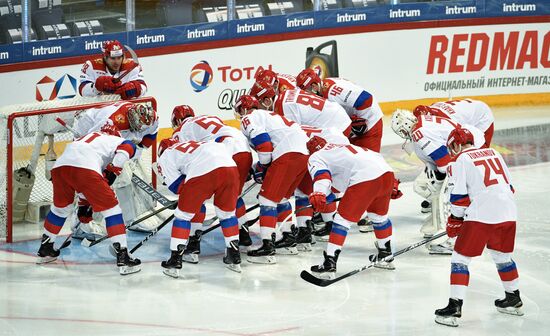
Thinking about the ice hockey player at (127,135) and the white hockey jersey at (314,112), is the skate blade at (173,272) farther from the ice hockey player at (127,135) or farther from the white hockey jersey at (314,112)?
the white hockey jersey at (314,112)

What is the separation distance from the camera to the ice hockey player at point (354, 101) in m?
8.39

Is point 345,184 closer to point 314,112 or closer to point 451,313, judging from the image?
point 314,112

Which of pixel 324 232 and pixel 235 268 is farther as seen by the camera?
pixel 324 232

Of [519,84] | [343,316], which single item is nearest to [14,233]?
[343,316]

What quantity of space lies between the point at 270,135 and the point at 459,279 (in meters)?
1.99

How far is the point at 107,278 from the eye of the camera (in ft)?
23.5

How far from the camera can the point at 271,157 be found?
7605 millimetres

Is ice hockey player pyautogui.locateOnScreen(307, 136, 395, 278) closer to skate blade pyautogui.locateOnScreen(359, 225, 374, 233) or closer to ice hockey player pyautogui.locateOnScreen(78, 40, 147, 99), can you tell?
skate blade pyautogui.locateOnScreen(359, 225, 374, 233)

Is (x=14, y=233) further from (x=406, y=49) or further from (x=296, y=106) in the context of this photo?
(x=406, y=49)

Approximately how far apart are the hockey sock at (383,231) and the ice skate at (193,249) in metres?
1.21

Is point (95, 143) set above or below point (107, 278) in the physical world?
above

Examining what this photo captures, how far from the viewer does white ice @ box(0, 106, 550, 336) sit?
6.18 metres

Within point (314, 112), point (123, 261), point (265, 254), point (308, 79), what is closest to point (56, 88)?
point (308, 79)

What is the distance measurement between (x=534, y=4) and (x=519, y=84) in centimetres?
87
